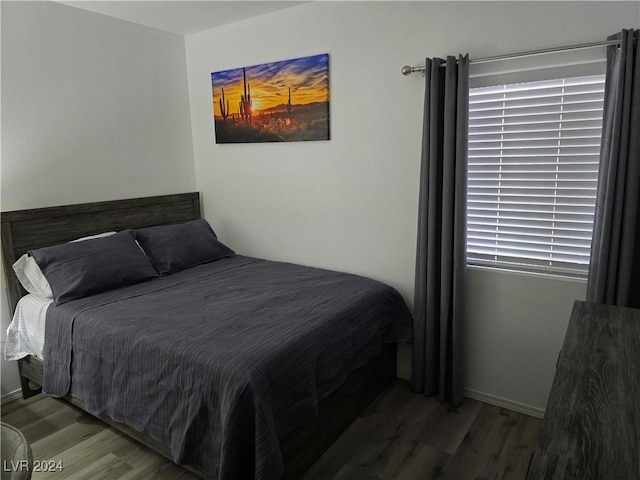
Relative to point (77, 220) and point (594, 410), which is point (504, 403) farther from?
point (77, 220)

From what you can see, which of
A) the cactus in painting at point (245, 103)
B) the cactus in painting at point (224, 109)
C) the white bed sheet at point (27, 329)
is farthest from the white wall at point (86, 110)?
the cactus in painting at point (245, 103)

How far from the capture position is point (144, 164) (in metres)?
3.49

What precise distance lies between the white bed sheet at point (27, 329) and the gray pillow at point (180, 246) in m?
0.71

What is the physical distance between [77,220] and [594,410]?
3.05 metres

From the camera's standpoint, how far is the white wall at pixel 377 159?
7.96 feet

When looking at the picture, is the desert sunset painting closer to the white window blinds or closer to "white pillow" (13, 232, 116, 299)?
the white window blinds

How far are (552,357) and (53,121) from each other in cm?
333

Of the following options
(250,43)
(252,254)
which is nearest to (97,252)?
(252,254)

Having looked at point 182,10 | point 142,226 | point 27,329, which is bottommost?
point 27,329

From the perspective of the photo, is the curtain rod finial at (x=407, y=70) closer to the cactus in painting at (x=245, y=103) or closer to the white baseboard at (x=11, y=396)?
the cactus in painting at (x=245, y=103)

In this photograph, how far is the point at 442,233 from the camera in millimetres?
2564

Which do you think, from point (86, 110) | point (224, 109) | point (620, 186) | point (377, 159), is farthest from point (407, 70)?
point (86, 110)

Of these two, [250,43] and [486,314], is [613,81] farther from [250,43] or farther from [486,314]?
[250,43]

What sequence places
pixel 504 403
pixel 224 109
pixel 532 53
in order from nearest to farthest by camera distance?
1. pixel 532 53
2. pixel 504 403
3. pixel 224 109
